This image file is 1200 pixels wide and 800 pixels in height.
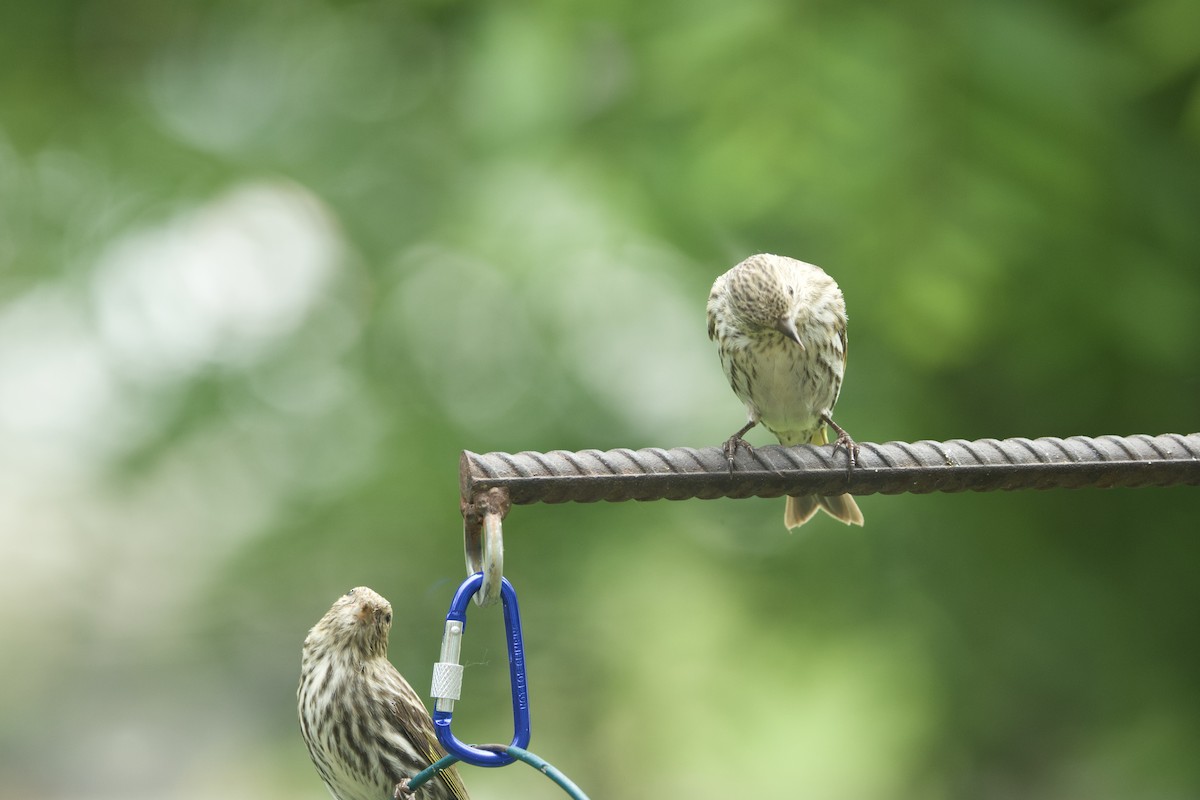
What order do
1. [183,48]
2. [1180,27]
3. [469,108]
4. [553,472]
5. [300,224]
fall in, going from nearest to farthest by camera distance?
1. [553,472]
2. [1180,27]
3. [469,108]
4. [300,224]
5. [183,48]

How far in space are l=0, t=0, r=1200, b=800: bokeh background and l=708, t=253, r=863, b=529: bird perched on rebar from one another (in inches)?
10.6

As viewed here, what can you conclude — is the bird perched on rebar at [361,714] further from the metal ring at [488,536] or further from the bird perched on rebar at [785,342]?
the bird perched on rebar at [785,342]

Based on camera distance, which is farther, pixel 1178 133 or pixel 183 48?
pixel 183 48

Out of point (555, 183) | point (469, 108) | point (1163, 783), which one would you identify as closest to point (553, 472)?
point (555, 183)

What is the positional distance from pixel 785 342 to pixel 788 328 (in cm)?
21

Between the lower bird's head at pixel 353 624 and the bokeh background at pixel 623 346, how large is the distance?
1.67 meters

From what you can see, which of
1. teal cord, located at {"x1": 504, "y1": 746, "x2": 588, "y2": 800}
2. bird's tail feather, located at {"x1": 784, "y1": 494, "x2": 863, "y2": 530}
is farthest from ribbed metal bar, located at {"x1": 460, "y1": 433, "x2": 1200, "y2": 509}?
bird's tail feather, located at {"x1": 784, "y1": 494, "x2": 863, "y2": 530}

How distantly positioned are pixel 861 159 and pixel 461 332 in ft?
5.58

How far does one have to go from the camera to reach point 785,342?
15.4ft

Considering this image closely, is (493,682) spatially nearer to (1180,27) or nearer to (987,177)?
(987,177)

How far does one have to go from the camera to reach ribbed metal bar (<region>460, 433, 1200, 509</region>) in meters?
2.43

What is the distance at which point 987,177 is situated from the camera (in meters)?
4.74

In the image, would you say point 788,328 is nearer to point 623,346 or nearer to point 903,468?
point 623,346

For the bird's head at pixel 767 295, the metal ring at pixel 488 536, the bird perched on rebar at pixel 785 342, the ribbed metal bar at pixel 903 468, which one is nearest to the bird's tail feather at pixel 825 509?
the bird perched on rebar at pixel 785 342
